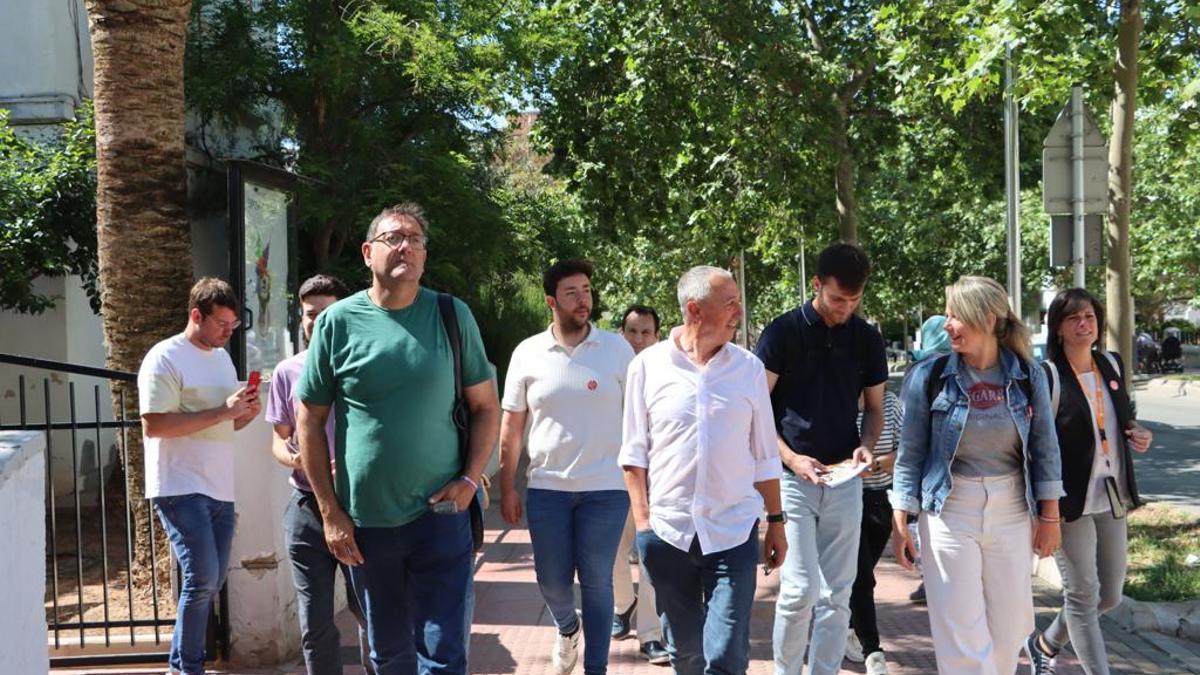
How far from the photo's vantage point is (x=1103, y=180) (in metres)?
8.35

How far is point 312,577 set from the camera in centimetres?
459

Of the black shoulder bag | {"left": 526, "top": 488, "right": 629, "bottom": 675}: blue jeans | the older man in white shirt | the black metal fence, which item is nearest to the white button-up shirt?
the older man in white shirt

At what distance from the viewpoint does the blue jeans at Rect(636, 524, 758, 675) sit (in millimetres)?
4203

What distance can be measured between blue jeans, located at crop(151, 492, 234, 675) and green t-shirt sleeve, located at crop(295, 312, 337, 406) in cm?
154

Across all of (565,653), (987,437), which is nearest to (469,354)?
(987,437)

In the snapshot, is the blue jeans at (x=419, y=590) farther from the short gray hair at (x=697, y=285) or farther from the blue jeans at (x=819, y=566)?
the blue jeans at (x=819, y=566)

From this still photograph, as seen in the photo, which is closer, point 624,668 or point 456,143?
point 624,668

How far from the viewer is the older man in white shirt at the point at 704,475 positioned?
4238 mm

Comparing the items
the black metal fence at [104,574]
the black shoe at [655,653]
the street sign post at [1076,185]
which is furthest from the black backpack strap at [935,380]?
the street sign post at [1076,185]

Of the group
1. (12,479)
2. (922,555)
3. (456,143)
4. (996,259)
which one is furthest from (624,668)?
(996,259)

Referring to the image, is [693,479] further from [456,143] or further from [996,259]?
[996,259]

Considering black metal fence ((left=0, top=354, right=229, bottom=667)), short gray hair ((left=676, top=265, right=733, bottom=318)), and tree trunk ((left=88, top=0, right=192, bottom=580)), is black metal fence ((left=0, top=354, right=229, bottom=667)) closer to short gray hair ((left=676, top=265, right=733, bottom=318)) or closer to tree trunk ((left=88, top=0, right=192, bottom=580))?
tree trunk ((left=88, top=0, right=192, bottom=580))

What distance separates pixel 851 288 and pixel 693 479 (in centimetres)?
122

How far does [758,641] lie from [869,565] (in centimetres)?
82
